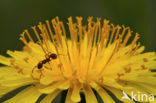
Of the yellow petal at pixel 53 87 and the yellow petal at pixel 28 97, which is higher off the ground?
the yellow petal at pixel 53 87

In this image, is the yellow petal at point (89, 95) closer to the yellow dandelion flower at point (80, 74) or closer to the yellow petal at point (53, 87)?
the yellow dandelion flower at point (80, 74)

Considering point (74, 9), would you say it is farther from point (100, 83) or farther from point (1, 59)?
point (100, 83)

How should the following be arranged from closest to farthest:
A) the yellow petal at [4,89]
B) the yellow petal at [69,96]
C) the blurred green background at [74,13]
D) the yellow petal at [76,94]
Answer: the yellow petal at [76,94], the yellow petal at [69,96], the yellow petal at [4,89], the blurred green background at [74,13]

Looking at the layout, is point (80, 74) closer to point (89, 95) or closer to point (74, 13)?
point (89, 95)

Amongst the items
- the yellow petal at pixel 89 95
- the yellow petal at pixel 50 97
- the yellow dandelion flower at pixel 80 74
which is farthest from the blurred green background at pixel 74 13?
the yellow petal at pixel 50 97

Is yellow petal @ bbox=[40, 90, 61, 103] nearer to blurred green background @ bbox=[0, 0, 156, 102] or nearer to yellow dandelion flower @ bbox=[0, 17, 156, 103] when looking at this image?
yellow dandelion flower @ bbox=[0, 17, 156, 103]

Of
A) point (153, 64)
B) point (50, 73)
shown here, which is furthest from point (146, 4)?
point (50, 73)

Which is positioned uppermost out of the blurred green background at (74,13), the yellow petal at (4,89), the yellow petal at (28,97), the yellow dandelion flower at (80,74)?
the blurred green background at (74,13)
